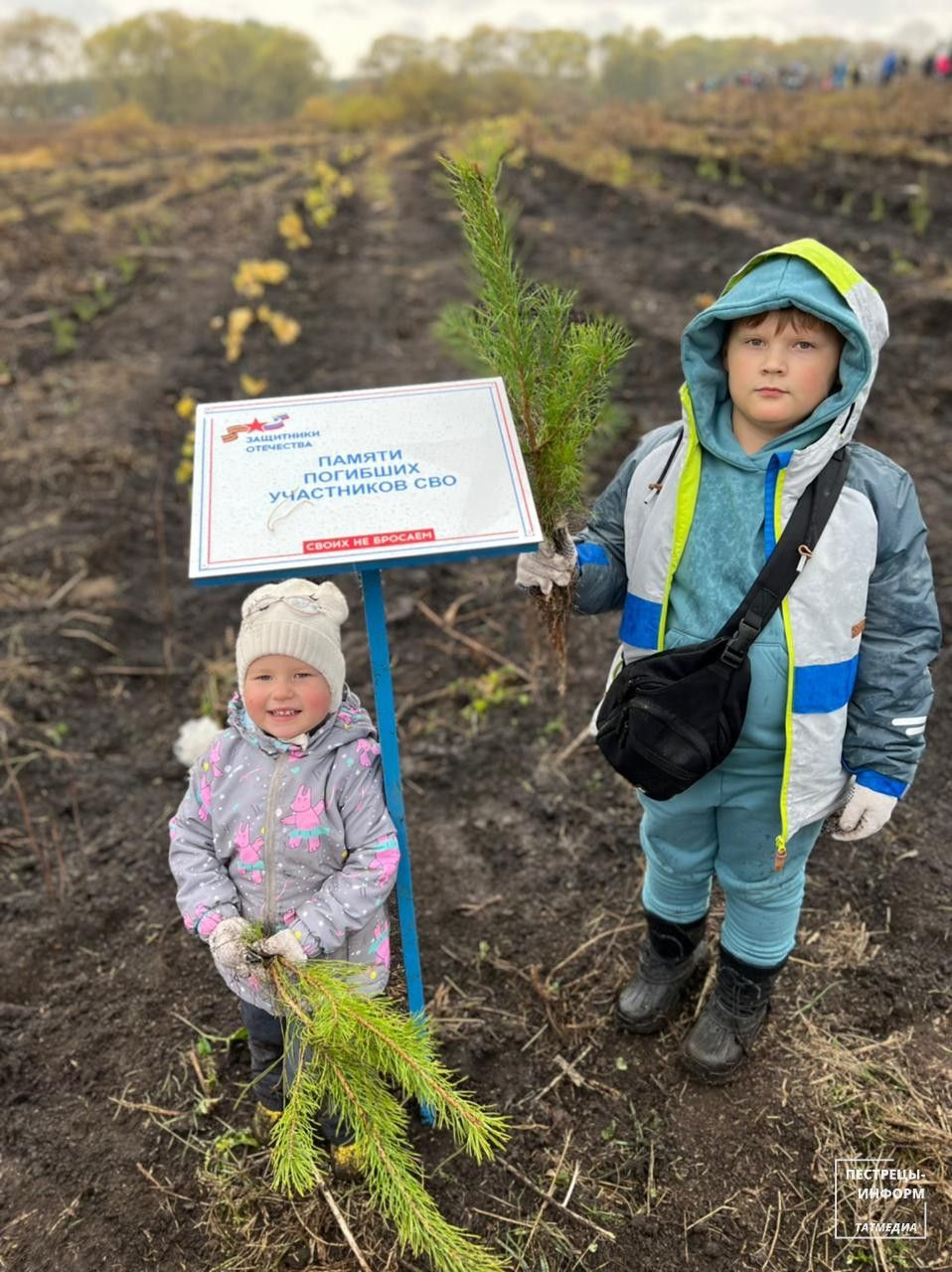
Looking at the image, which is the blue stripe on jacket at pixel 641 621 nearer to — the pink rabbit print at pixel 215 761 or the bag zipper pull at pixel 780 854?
the bag zipper pull at pixel 780 854

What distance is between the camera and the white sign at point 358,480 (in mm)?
1363

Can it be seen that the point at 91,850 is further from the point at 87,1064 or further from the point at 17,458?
the point at 17,458

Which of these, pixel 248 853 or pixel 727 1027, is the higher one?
pixel 248 853

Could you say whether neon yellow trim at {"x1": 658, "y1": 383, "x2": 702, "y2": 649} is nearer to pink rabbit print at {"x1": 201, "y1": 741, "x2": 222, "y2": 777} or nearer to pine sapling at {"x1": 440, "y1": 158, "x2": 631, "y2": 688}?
pine sapling at {"x1": 440, "y1": 158, "x2": 631, "y2": 688}

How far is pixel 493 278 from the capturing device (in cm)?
143

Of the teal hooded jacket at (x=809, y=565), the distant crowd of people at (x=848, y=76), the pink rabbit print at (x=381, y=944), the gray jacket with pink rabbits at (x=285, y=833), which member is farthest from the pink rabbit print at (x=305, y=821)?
the distant crowd of people at (x=848, y=76)

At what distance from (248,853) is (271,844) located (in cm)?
5

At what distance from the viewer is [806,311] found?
142 cm

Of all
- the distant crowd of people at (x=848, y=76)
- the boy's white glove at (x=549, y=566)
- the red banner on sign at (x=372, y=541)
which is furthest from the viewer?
the distant crowd of people at (x=848, y=76)

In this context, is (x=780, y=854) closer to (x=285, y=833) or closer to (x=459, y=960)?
(x=285, y=833)

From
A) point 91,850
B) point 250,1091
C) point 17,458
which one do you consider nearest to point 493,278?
point 250,1091

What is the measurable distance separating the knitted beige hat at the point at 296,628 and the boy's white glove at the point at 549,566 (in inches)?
13.8

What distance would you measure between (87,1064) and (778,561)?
80.7 inches

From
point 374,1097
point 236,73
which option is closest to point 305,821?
point 374,1097
